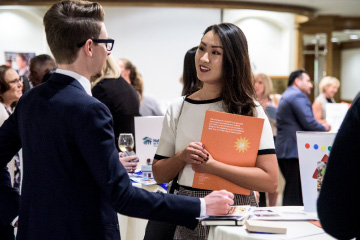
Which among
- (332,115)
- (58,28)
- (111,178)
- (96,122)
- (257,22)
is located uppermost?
(257,22)

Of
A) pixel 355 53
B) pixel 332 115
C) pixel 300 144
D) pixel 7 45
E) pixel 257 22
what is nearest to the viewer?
pixel 300 144

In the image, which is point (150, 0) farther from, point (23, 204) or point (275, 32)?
point (23, 204)

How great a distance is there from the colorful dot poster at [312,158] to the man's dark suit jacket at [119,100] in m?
1.86

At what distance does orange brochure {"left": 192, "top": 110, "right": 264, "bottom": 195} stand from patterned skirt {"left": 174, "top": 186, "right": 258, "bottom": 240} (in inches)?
1.2

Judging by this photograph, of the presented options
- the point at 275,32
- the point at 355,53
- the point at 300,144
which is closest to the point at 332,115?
the point at 300,144

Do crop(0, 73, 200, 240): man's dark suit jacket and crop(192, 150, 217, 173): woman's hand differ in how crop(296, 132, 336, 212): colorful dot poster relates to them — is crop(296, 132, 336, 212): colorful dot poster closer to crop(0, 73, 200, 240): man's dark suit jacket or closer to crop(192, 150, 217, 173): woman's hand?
crop(192, 150, 217, 173): woman's hand

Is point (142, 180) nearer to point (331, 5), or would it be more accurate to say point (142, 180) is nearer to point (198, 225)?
point (198, 225)

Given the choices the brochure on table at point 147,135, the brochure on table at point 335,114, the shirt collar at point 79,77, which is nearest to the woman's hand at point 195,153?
the shirt collar at point 79,77

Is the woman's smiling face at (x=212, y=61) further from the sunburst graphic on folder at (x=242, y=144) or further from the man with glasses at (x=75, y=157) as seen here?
the man with glasses at (x=75, y=157)

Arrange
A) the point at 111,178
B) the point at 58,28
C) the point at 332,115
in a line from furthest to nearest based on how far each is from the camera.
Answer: the point at 332,115 → the point at 58,28 → the point at 111,178

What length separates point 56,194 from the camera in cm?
144

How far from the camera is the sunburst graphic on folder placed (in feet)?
6.46

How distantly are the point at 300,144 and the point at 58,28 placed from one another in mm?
1153

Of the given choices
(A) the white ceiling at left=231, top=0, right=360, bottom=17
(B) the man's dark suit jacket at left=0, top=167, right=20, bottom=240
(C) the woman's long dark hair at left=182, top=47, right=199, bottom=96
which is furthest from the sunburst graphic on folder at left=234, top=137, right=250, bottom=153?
(A) the white ceiling at left=231, top=0, right=360, bottom=17
